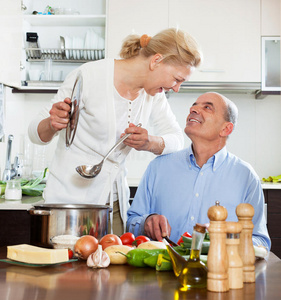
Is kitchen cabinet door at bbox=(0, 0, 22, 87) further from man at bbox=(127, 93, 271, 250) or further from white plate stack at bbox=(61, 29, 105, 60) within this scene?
man at bbox=(127, 93, 271, 250)

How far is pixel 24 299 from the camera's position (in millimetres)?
922

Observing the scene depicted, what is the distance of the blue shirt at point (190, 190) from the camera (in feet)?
6.57

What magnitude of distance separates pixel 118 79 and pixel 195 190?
1.89 feet

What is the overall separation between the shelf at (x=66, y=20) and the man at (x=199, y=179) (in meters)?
1.93

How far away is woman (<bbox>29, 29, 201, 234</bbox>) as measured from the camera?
6.53 feet

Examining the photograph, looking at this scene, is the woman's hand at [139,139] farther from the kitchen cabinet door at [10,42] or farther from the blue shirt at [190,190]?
the kitchen cabinet door at [10,42]

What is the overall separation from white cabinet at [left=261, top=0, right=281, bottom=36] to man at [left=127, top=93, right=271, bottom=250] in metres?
1.75

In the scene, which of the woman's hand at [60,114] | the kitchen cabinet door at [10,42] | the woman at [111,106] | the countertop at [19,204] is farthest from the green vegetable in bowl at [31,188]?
the woman's hand at [60,114]

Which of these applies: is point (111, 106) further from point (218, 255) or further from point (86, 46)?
point (86, 46)

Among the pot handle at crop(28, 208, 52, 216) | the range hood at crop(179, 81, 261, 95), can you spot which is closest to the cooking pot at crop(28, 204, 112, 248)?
the pot handle at crop(28, 208, 52, 216)

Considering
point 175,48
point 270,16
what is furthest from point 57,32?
point 175,48

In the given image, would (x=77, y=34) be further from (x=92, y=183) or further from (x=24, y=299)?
(x=24, y=299)

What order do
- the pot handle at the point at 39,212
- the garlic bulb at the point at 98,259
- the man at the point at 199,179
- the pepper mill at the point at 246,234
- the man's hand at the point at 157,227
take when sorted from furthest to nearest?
the man at the point at 199,179 → the man's hand at the point at 157,227 → the pot handle at the point at 39,212 → the garlic bulb at the point at 98,259 → the pepper mill at the point at 246,234

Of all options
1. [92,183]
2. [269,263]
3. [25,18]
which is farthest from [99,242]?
[25,18]
